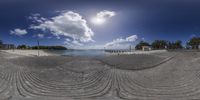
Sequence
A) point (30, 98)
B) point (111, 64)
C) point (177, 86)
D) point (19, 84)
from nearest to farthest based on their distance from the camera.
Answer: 1. point (30, 98)
2. point (177, 86)
3. point (19, 84)
4. point (111, 64)

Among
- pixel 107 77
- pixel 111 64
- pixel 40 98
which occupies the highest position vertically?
pixel 111 64

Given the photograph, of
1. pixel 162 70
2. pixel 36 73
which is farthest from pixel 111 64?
pixel 36 73

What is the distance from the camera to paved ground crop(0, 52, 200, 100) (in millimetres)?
2902

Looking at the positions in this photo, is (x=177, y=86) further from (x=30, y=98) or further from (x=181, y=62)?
(x=30, y=98)

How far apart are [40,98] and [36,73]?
3.76ft

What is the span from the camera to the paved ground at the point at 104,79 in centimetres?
290

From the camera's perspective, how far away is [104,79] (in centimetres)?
352

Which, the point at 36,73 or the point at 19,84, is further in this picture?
the point at 36,73

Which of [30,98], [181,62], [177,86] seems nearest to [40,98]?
[30,98]

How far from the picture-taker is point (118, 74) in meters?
3.70

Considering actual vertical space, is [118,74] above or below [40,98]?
above

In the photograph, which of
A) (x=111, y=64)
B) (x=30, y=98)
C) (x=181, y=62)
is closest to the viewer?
(x=30, y=98)

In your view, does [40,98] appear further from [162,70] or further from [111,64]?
[162,70]

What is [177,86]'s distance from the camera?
307 centimetres
